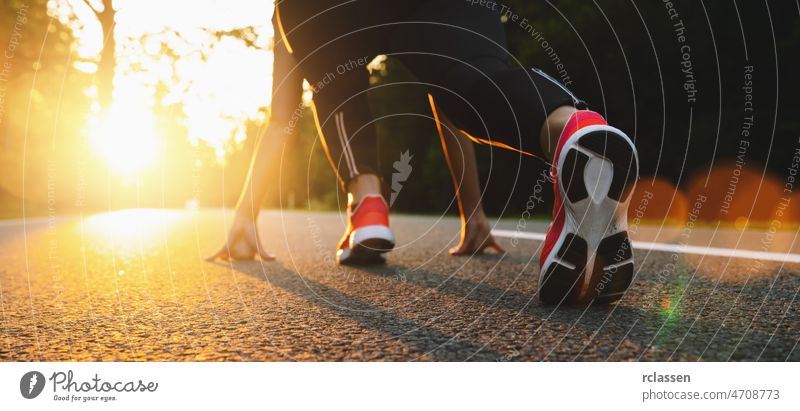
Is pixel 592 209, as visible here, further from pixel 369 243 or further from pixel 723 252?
pixel 723 252

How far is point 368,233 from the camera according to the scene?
2652mm

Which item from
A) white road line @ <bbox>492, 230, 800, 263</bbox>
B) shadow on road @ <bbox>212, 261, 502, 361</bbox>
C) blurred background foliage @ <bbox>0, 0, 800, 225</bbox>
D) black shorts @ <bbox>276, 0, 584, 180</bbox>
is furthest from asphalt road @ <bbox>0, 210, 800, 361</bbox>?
blurred background foliage @ <bbox>0, 0, 800, 225</bbox>

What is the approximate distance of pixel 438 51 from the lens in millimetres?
1906

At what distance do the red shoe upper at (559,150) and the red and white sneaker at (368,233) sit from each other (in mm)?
1105

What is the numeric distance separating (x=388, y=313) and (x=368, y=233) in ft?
3.37

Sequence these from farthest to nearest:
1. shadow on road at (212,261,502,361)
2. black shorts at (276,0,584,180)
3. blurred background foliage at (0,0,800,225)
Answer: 1. blurred background foliage at (0,0,800,225)
2. black shorts at (276,0,584,180)
3. shadow on road at (212,261,502,361)

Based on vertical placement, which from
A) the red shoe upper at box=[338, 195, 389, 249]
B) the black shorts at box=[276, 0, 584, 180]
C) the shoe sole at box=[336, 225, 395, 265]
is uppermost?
the black shorts at box=[276, 0, 584, 180]

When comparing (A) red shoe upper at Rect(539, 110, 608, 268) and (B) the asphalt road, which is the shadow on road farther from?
(A) red shoe upper at Rect(539, 110, 608, 268)

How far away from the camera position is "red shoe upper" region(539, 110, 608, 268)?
152 cm

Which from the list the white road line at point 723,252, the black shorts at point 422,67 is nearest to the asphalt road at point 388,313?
the white road line at point 723,252

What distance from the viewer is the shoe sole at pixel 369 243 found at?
2645mm

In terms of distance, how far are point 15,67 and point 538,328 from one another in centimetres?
1530

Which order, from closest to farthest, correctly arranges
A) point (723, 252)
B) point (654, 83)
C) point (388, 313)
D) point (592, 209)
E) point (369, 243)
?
1. point (592, 209)
2. point (388, 313)
3. point (369, 243)
4. point (723, 252)
5. point (654, 83)

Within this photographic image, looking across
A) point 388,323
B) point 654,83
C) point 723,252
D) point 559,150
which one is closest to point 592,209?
point 559,150
